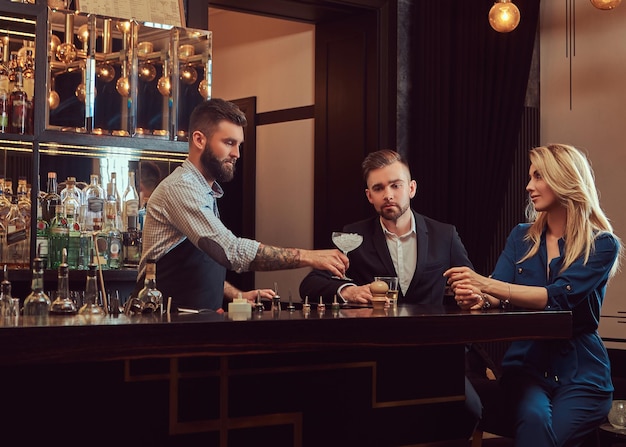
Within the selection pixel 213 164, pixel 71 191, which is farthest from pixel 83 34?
pixel 213 164

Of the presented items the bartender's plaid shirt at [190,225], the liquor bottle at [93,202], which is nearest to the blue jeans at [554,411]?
the bartender's plaid shirt at [190,225]

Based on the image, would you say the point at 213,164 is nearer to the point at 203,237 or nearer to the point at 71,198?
the point at 203,237

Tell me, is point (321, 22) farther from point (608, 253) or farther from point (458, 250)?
point (608, 253)

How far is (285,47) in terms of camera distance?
7.30 metres

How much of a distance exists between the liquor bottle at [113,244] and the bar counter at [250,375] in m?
1.48

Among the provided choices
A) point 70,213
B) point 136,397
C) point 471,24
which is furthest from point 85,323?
point 471,24

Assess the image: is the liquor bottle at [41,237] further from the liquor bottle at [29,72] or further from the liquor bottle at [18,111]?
the liquor bottle at [29,72]

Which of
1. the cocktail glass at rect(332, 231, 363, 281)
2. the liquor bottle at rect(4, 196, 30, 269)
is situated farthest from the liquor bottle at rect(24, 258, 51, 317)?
the liquor bottle at rect(4, 196, 30, 269)

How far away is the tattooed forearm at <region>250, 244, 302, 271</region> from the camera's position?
10.3 ft

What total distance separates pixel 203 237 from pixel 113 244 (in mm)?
1111

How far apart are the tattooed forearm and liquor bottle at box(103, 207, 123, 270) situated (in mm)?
1189

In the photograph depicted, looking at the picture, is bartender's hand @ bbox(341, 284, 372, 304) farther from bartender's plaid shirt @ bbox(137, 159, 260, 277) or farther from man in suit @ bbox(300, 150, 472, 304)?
bartender's plaid shirt @ bbox(137, 159, 260, 277)

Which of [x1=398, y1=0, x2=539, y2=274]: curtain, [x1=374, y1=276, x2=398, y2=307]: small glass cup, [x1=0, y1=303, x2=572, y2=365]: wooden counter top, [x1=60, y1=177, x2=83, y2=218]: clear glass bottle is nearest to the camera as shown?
[x1=0, y1=303, x2=572, y2=365]: wooden counter top

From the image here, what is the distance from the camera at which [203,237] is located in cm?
317
